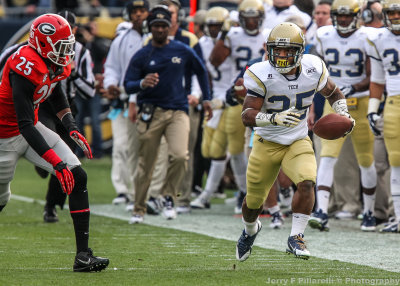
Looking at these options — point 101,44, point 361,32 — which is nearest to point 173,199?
point 361,32

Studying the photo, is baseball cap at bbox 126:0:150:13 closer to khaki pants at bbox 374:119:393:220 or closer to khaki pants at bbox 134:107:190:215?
khaki pants at bbox 134:107:190:215

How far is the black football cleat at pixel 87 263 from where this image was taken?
18.2ft

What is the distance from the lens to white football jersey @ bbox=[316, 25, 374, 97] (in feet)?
26.4

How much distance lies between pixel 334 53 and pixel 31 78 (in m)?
3.44

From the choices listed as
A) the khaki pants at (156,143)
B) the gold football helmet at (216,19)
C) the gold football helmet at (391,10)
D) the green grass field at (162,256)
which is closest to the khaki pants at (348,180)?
the green grass field at (162,256)

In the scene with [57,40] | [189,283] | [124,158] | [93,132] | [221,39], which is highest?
[57,40]

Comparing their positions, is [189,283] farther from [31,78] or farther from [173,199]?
[173,199]

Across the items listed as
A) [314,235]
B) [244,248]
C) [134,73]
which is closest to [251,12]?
[134,73]

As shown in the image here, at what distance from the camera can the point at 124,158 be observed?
10258 millimetres

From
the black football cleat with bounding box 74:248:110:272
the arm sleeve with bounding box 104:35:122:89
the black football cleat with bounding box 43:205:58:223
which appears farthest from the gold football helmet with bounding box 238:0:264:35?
the black football cleat with bounding box 74:248:110:272

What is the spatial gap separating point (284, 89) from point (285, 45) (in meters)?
0.29

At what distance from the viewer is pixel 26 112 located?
5438mm

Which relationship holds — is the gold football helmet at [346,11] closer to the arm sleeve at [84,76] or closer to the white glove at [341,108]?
the white glove at [341,108]

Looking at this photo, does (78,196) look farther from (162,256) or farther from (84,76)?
(84,76)
